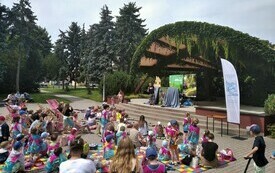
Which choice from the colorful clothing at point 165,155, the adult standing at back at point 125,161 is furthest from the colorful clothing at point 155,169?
the colorful clothing at point 165,155

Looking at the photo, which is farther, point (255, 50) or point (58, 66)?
point (58, 66)

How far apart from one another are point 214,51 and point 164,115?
5720 millimetres

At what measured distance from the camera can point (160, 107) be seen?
2188cm

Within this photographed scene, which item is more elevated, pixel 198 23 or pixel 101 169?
A: pixel 198 23

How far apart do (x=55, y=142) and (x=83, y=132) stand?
5.70 meters

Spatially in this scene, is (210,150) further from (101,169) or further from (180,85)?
(180,85)

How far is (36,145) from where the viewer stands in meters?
10.5

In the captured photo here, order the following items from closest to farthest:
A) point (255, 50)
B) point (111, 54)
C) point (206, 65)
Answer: point (255, 50) < point (206, 65) < point (111, 54)

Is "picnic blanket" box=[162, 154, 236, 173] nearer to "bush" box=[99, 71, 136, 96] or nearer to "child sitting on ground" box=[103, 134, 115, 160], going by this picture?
"child sitting on ground" box=[103, 134, 115, 160]

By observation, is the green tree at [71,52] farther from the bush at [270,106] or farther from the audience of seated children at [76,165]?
the audience of seated children at [76,165]

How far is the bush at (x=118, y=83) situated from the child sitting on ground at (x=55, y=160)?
25.2 m

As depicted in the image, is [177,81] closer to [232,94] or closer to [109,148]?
[232,94]

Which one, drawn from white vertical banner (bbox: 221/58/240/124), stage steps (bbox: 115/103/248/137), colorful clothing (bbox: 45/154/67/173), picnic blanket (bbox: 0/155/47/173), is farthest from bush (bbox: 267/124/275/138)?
picnic blanket (bbox: 0/155/47/173)

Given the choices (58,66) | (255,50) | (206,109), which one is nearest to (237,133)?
(206,109)
